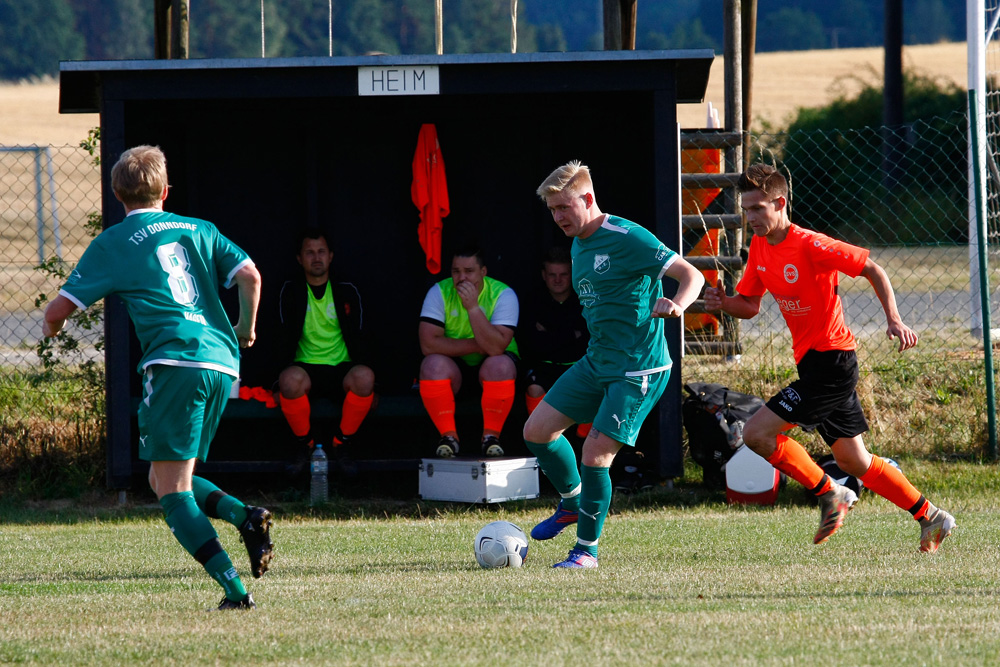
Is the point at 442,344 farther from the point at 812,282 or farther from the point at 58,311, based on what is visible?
the point at 58,311

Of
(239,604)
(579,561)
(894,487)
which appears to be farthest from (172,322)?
(894,487)

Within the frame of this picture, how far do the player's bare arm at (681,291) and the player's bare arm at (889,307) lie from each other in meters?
0.86

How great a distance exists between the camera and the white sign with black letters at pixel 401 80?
736 centimetres

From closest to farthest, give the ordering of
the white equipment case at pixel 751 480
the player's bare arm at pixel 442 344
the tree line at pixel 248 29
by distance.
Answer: the white equipment case at pixel 751 480, the player's bare arm at pixel 442 344, the tree line at pixel 248 29

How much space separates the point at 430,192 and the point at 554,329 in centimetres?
133

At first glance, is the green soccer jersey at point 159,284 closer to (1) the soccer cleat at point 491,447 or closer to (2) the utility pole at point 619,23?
(1) the soccer cleat at point 491,447

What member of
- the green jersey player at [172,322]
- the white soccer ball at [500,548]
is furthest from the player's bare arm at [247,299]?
the white soccer ball at [500,548]

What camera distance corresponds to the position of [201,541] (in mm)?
4137

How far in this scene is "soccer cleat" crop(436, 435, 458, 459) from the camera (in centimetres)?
750

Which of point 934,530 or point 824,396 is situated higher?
point 824,396

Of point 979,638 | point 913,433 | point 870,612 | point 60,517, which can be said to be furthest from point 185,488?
point 913,433

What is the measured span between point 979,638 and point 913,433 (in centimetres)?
549

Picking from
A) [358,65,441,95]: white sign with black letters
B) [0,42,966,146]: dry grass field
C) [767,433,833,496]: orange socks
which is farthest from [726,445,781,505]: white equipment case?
[0,42,966,146]: dry grass field

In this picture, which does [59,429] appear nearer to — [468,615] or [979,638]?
[468,615]
